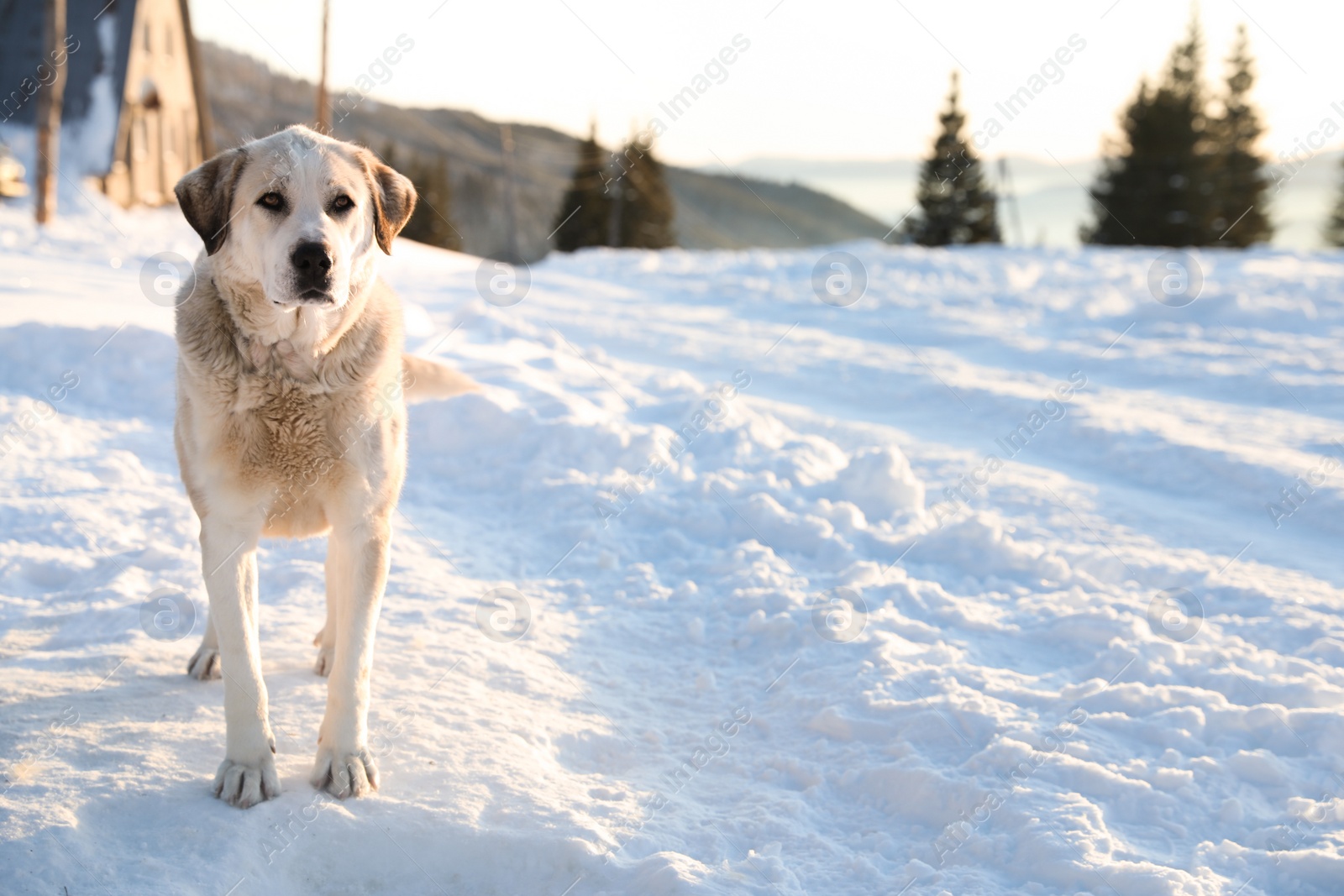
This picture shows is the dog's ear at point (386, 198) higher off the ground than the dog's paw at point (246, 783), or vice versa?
the dog's ear at point (386, 198)

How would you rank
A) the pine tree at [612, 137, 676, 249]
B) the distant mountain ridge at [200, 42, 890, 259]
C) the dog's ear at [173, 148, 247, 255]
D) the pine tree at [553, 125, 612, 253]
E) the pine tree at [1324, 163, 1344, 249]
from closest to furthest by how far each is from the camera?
the dog's ear at [173, 148, 247, 255]
the pine tree at [1324, 163, 1344, 249]
the pine tree at [612, 137, 676, 249]
the pine tree at [553, 125, 612, 253]
the distant mountain ridge at [200, 42, 890, 259]

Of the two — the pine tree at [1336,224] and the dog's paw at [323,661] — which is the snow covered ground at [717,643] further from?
the pine tree at [1336,224]

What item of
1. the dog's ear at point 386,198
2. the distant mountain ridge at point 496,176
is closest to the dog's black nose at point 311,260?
the dog's ear at point 386,198

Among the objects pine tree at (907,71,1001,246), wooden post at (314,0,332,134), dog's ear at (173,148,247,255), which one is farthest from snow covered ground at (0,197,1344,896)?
pine tree at (907,71,1001,246)

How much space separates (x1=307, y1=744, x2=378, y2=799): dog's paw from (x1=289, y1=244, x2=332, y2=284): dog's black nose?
1593 millimetres

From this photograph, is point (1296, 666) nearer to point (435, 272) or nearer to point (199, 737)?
point (199, 737)

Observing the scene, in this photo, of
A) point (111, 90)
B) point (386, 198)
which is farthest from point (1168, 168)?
point (386, 198)

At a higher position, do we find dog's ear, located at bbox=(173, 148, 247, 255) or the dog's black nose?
dog's ear, located at bbox=(173, 148, 247, 255)

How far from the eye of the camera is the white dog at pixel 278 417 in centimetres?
315

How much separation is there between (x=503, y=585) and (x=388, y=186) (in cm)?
242

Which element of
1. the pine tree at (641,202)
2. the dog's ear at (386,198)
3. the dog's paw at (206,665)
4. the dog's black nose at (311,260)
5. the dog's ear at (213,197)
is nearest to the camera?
the dog's black nose at (311,260)

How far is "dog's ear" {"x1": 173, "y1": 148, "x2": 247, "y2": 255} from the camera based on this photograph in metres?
3.24

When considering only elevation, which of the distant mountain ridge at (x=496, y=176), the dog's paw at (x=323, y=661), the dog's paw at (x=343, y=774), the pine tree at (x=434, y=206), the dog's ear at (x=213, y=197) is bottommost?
the dog's paw at (x=343, y=774)

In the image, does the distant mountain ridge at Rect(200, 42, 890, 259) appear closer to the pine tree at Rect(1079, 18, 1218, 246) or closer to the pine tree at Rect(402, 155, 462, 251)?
the pine tree at Rect(402, 155, 462, 251)
